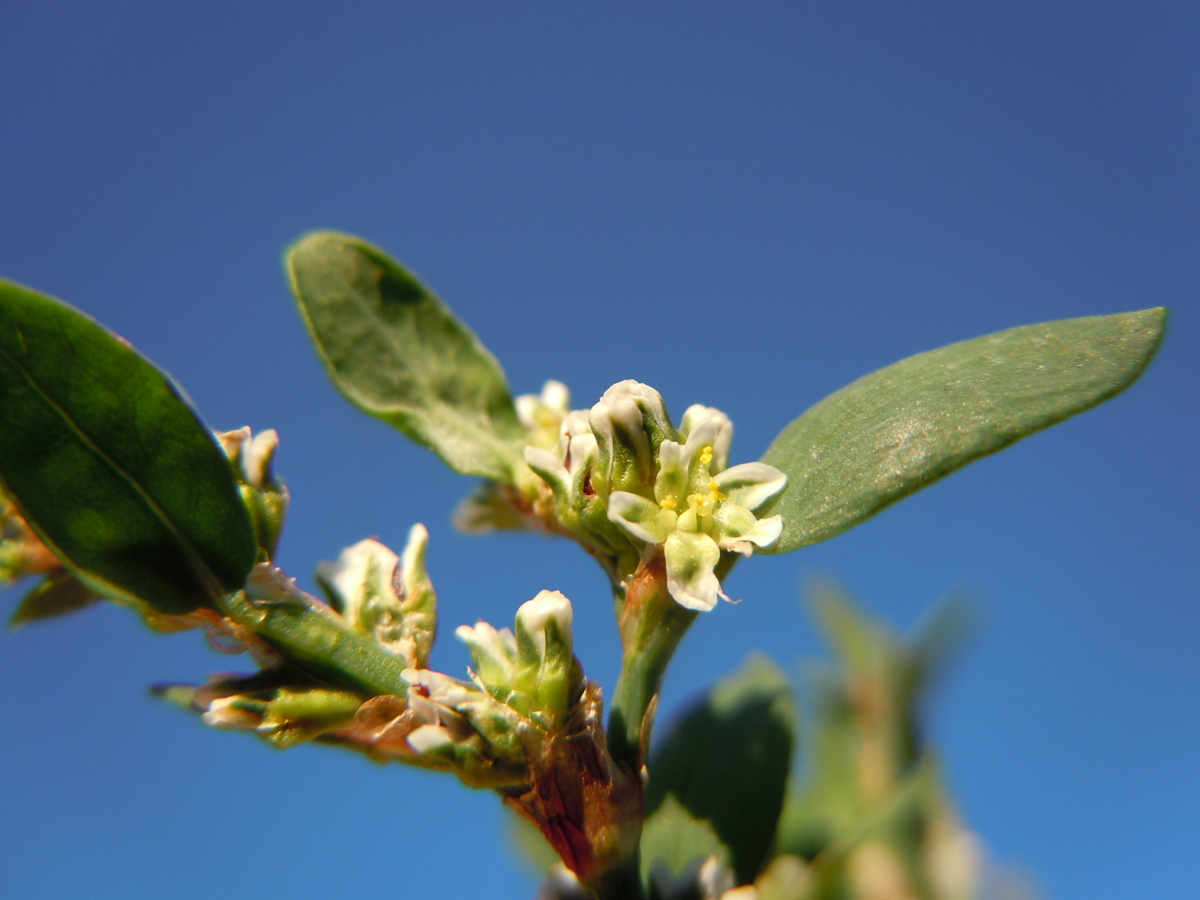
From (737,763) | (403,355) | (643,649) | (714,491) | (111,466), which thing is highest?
(403,355)

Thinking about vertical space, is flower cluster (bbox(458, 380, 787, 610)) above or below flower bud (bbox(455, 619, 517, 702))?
above

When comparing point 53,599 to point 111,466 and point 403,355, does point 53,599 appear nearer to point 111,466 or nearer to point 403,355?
point 111,466

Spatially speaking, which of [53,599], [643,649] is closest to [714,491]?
[643,649]

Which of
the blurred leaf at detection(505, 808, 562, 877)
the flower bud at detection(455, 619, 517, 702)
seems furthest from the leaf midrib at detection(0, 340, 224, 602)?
the blurred leaf at detection(505, 808, 562, 877)

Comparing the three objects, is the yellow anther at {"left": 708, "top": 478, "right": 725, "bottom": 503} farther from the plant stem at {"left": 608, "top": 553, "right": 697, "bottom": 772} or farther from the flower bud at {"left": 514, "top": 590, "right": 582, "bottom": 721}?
the flower bud at {"left": 514, "top": 590, "right": 582, "bottom": 721}

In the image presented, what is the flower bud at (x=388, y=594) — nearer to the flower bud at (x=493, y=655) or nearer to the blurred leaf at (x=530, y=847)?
the flower bud at (x=493, y=655)

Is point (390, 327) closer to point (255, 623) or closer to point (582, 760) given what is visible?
point (255, 623)
